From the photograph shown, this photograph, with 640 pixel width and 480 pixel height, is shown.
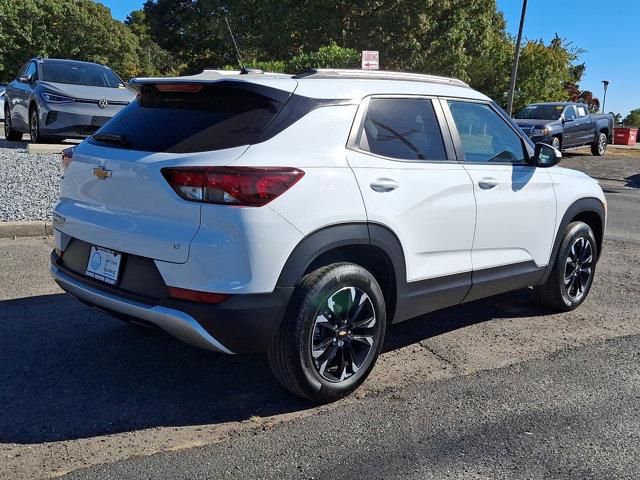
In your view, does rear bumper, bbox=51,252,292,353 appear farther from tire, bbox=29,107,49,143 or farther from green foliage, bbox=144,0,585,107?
green foliage, bbox=144,0,585,107

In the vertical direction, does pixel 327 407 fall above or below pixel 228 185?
below

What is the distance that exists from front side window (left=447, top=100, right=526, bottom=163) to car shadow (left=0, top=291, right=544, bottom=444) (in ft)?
4.34

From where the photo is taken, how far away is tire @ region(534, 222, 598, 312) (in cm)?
515

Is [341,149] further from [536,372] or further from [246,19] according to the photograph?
[246,19]

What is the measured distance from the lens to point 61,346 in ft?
13.9

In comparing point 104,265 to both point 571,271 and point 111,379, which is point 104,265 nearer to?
point 111,379

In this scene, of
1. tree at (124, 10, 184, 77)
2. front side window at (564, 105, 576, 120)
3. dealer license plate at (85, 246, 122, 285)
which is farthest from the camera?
tree at (124, 10, 184, 77)

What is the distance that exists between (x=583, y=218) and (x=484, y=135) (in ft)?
4.62

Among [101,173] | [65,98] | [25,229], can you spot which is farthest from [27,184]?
[101,173]

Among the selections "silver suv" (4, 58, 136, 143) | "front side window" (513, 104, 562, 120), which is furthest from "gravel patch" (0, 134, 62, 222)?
"front side window" (513, 104, 562, 120)

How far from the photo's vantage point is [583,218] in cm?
552

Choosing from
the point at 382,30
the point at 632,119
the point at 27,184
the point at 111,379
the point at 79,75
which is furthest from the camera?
the point at 632,119

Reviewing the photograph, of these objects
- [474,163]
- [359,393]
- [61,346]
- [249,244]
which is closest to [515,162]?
[474,163]

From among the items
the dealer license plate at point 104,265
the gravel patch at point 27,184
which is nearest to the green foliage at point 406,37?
the gravel patch at point 27,184
